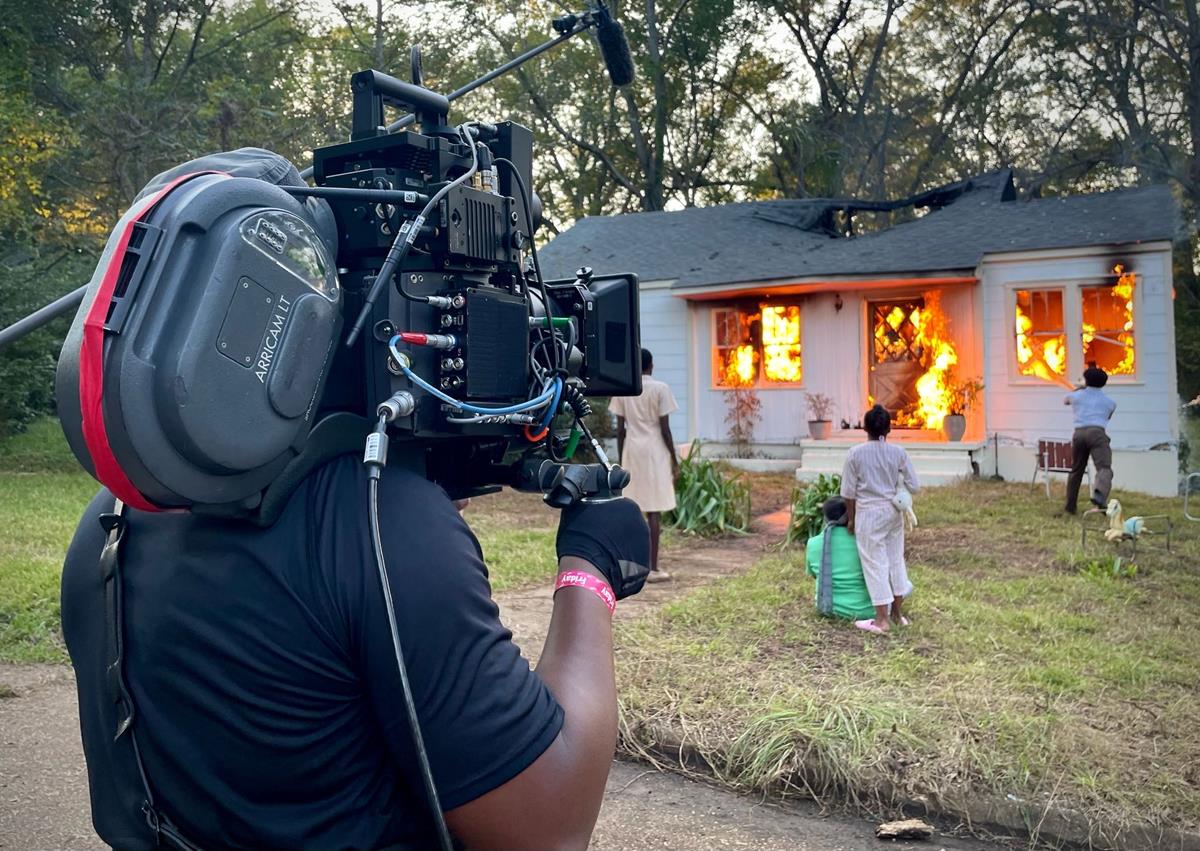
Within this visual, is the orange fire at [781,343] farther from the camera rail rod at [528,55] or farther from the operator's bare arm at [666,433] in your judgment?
the camera rail rod at [528,55]

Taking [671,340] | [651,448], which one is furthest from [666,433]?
[671,340]

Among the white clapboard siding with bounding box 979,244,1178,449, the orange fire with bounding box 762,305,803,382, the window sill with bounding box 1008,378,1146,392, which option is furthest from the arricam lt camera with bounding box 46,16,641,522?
the orange fire with bounding box 762,305,803,382

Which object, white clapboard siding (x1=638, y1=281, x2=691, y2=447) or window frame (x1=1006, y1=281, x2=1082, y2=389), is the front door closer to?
window frame (x1=1006, y1=281, x2=1082, y2=389)

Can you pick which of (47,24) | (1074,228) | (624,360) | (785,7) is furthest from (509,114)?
(624,360)

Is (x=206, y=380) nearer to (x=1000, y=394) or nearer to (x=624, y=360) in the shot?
(x=624, y=360)

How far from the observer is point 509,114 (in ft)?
94.3

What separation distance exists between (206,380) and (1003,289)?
601 inches

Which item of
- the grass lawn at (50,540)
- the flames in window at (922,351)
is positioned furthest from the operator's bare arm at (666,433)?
the flames in window at (922,351)

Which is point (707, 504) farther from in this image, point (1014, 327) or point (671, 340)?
point (671, 340)

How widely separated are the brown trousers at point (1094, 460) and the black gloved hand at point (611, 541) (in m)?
10.8

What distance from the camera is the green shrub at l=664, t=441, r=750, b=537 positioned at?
34.9ft

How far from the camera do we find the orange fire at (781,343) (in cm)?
1688

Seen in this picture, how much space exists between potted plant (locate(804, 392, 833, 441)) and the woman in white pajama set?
9.37m

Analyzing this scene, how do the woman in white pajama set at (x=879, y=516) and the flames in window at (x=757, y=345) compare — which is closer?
the woman in white pajama set at (x=879, y=516)
